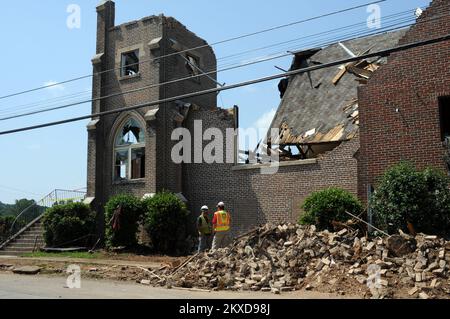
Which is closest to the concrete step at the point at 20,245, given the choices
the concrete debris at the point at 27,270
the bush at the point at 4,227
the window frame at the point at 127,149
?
the bush at the point at 4,227

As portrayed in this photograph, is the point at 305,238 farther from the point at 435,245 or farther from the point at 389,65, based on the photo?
the point at 389,65

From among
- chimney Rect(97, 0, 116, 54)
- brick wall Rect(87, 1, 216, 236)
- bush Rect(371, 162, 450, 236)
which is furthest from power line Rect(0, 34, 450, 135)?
chimney Rect(97, 0, 116, 54)

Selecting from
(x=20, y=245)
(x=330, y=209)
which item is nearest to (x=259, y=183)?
(x=330, y=209)

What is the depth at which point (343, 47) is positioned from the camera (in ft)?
82.9

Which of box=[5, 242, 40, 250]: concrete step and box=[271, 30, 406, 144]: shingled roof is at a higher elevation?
box=[271, 30, 406, 144]: shingled roof

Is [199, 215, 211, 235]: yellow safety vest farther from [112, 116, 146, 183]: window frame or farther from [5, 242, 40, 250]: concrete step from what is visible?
[5, 242, 40, 250]: concrete step

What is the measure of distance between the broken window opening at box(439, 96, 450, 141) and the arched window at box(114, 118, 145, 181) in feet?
43.8

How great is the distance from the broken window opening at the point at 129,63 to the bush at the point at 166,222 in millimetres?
7174

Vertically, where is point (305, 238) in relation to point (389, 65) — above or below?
below

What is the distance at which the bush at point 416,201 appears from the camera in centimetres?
1385

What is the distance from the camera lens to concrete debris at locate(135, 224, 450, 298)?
10.6 m

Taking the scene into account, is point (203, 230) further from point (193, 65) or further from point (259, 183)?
point (193, 65)
